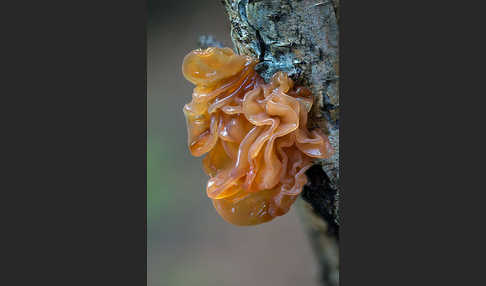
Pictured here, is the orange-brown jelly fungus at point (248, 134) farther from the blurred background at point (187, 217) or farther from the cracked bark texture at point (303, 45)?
the blurred background at point (187, 217)

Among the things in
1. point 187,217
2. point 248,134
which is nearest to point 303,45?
point 248,134

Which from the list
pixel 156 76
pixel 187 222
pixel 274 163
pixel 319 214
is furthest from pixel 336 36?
pixel 187 222

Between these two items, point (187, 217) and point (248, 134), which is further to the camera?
point (187, 217)

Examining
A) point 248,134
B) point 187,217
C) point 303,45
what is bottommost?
point 187,217

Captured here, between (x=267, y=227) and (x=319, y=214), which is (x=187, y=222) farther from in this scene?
(x=319, y=214)

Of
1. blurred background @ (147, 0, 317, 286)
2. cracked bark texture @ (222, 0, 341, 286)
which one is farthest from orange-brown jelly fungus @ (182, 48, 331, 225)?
blurred background @ (147, 0, 317, 286)

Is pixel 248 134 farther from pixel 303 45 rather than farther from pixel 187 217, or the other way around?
pixel 187 217

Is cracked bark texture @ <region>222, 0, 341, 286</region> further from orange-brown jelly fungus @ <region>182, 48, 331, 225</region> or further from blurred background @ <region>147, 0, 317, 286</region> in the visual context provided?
blurred background @ <region>147, 0, 317, 286</region>
